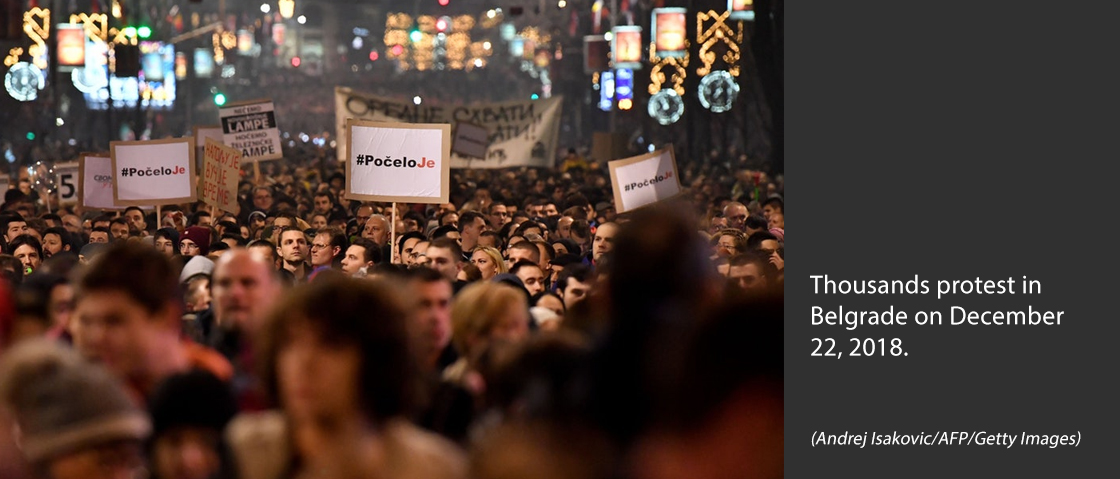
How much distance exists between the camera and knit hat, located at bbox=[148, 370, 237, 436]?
15.1 ft

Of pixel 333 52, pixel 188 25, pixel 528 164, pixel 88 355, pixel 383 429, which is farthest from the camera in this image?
pixel 333 52

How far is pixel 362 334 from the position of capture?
3.90 meters

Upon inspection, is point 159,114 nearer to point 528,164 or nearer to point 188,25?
point 188,25

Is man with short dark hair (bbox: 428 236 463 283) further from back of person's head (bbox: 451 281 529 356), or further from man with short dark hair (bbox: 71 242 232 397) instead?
man with short dark hair (bbox: 71 242 232 397)

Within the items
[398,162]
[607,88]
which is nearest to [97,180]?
[398,162]

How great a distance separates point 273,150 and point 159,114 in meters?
73.1

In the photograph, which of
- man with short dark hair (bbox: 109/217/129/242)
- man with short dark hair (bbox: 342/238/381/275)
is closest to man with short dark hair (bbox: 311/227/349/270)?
man with short dark hair (bbox: 342/238/381/275)

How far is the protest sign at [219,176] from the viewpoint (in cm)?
1792

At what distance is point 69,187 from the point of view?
2280cm

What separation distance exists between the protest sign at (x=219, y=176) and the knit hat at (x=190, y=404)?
13.3 meters

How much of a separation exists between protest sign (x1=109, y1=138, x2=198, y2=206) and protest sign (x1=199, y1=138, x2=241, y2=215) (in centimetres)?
59

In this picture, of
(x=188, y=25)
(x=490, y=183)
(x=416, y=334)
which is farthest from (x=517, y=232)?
(x=188, y=25)

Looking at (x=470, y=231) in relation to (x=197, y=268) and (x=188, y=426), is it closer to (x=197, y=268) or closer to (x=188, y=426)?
(x=197, y=268)

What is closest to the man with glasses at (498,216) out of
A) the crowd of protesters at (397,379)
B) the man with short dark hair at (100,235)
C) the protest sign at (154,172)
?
the protest sign at (154,172)
